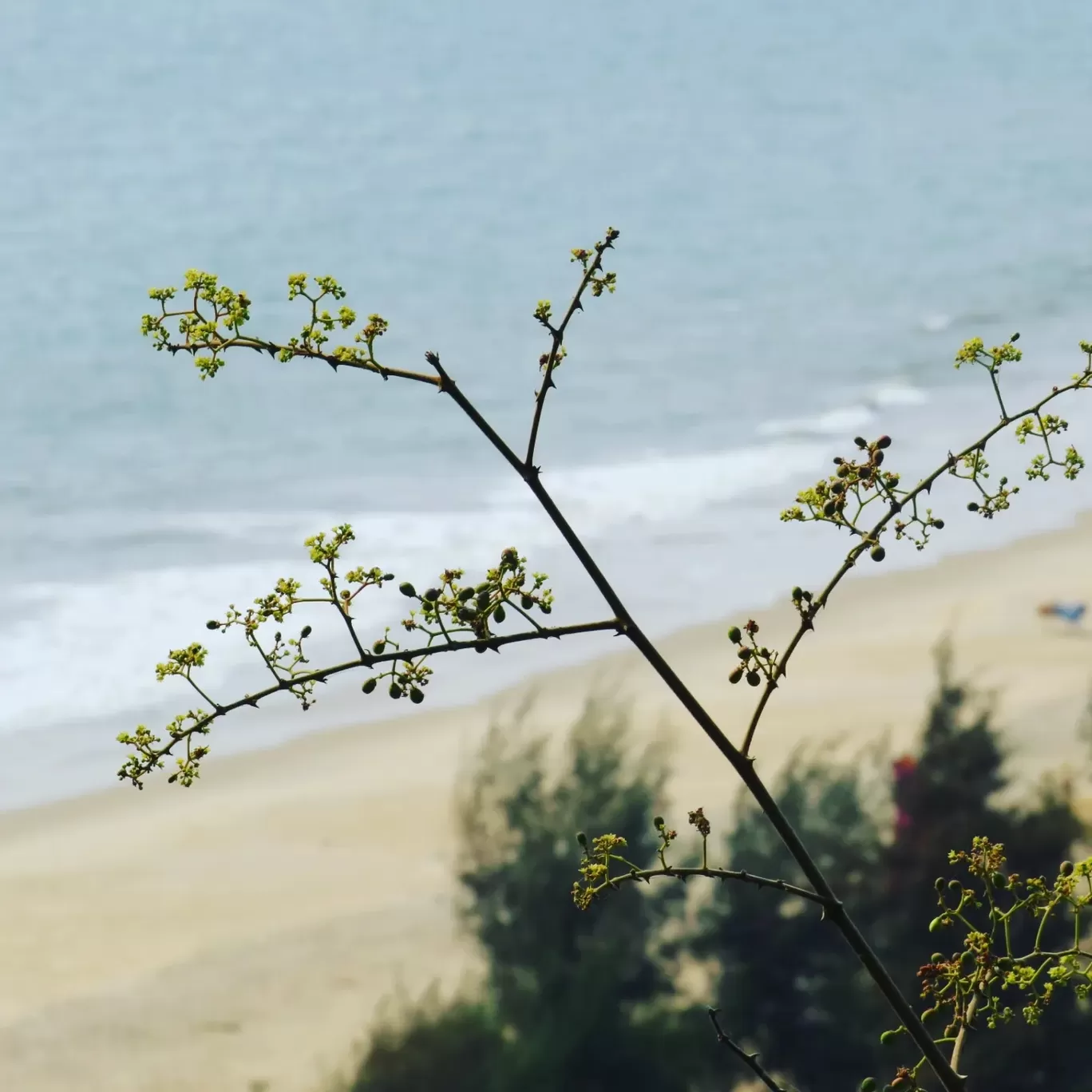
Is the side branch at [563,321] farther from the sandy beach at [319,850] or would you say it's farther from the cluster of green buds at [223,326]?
the sandy beach at [319,850]

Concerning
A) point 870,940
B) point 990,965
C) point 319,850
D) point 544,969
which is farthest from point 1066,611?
point 990,965

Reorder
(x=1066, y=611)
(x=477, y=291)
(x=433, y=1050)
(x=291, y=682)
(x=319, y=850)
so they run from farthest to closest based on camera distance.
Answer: (x=477, y=291) → (x=1066, y=611) → (x=319, y=850) → (x=433, y=1050) → (x=291, y=682)

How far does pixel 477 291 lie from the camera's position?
630 centimetres

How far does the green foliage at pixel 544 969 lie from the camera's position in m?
2.18

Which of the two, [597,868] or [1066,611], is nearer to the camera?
[597,868]

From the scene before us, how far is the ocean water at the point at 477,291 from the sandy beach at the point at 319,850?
0.18 metres

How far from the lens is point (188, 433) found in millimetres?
5664

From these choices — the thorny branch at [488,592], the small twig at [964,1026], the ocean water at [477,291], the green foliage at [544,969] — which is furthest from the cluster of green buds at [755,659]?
the ocean water at [477,291]

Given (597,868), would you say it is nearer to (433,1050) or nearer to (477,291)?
(433,1050)

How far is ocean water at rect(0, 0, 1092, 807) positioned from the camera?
4.78 metres

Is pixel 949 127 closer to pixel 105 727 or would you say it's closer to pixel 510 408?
pixel 510 408

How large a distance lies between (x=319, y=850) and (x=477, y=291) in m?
3.10

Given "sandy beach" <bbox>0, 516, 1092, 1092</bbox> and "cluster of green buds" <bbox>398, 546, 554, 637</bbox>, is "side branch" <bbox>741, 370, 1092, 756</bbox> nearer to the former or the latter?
"cluster of green buds" <bbox>398, 546, 554, 637</bbox>

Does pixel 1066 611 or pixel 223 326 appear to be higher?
pixel 1066 611
